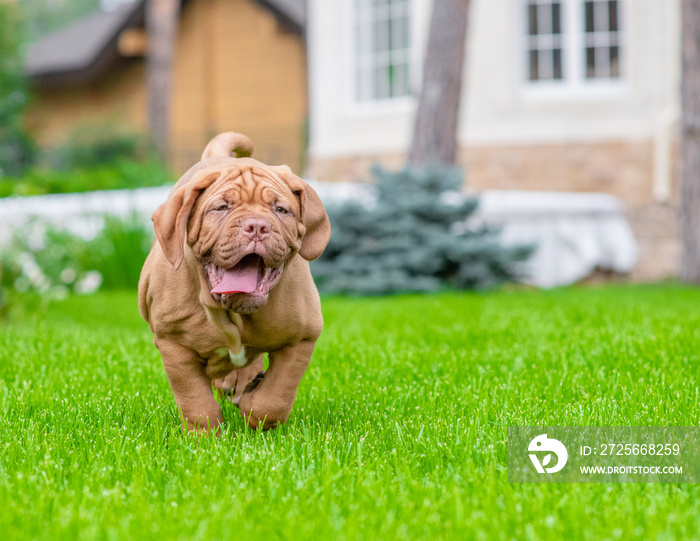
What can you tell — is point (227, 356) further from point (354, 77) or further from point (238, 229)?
point (354, 77)

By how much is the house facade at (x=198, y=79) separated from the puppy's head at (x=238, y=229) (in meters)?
16.7

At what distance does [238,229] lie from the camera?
2.73 m

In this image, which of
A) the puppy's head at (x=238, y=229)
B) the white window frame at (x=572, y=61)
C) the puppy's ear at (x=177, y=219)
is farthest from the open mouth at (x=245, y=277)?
the white window frame at (x=572, y=61)

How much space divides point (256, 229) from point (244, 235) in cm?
4

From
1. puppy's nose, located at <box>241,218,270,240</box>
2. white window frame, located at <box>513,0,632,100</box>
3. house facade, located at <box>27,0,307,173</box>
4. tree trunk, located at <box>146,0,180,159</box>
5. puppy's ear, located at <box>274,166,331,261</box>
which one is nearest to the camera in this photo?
puppy's nose, located at <box>241,218,270,240</box>

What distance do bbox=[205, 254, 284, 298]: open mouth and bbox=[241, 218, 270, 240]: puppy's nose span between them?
7.1 inches

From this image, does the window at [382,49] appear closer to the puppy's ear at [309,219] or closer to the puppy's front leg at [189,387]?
the puppy's ear at [309,219]

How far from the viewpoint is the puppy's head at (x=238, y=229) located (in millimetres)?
2746

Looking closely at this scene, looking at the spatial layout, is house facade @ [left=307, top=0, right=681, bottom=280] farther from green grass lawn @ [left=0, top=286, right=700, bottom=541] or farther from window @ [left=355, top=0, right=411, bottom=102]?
green grass lawn @ [left=0, top=286, right=700, bottom=541]

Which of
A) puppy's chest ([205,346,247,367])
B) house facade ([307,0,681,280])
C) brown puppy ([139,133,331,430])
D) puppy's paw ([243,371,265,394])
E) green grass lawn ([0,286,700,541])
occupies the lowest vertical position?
green grass lawn ([0,286,700,541])

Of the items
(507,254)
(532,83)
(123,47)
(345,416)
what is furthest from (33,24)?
(345,416)

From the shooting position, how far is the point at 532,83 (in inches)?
590

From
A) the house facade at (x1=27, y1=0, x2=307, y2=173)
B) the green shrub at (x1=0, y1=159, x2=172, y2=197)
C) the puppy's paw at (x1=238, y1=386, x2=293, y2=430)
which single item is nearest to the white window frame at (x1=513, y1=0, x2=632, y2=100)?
the house facade at (x1=27, y1=0, x2=307, y2=173)

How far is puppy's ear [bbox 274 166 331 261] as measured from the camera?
302 centimetres
